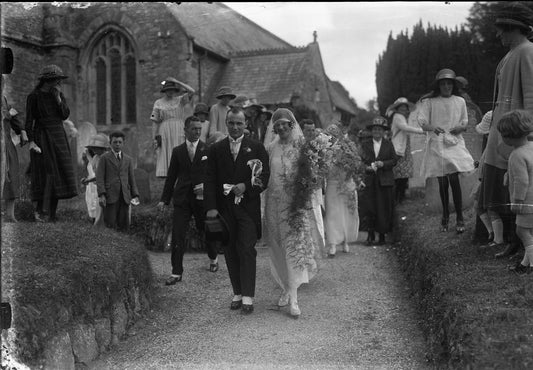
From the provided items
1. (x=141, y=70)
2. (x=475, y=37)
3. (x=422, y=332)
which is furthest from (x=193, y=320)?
(x=141, y=70)

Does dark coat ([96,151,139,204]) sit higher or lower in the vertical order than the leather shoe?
higher

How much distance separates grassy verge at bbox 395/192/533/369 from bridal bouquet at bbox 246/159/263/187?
2.10 m

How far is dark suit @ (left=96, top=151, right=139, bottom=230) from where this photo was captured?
813 cm

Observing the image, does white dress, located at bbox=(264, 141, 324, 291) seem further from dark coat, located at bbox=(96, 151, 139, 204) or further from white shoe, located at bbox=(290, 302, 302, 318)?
dark coat, located at bbox=(96, 151, 139, 204)

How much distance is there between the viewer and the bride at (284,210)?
6.17 metres

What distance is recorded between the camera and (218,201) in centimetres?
619

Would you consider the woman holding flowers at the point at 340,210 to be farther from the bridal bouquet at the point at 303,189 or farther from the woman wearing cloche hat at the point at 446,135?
the bridal bouquet at the point at 303,189

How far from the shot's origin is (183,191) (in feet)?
24.6

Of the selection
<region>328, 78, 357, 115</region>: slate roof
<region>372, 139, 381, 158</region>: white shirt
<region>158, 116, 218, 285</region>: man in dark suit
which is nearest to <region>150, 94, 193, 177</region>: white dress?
<region>158, 116, 218, 285</region>: man in dark suit

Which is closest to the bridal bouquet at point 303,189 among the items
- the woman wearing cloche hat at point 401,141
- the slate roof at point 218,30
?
the woman wearing cloche hat at point 401,141

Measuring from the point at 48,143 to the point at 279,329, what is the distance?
13.9 feet

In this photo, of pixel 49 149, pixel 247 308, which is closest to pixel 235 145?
pixel 247 308

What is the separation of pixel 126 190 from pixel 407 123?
6.53 meters

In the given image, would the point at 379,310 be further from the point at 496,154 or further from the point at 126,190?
the point at 126,190
